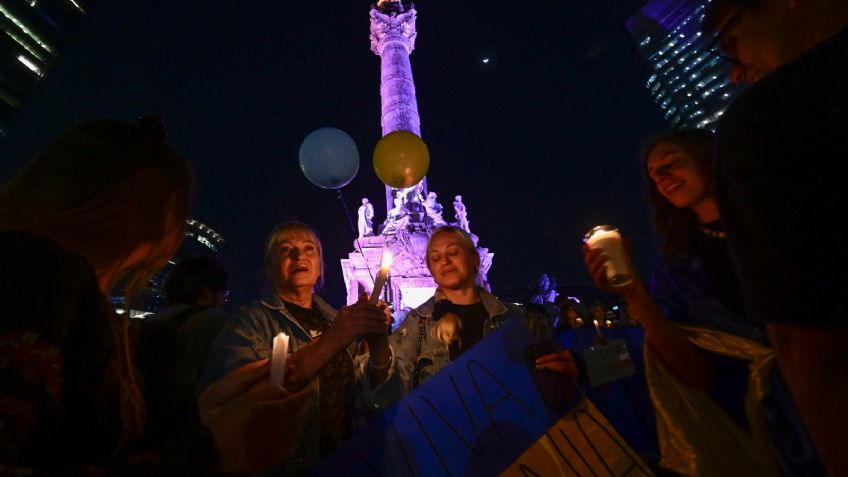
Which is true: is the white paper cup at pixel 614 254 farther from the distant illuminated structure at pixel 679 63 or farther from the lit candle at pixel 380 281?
the distant illuminated structure at pixel 679 63

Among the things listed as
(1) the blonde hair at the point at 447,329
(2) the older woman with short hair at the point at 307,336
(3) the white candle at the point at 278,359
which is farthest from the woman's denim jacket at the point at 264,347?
(3) the white candle at the point at 278,359

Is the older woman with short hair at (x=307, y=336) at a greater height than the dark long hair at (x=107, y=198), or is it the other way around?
the dark long hair at (x=107, y=198)

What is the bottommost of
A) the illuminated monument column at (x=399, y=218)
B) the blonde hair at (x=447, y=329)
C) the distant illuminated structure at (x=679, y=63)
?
the blonde hair at (x=447, y=329)

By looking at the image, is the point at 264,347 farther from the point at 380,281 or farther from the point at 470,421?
the point at 470,421

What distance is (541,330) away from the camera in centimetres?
231

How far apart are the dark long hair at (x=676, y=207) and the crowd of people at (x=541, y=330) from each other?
13cm

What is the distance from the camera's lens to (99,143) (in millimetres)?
1140

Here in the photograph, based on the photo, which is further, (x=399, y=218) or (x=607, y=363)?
(x=399, y=218)

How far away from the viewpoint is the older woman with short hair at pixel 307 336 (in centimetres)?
193

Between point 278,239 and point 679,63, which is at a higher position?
point 679,63

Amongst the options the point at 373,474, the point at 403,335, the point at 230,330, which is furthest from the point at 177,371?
the point at 403,335

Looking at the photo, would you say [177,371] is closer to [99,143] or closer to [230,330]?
[230,330]

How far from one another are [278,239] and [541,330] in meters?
2.10

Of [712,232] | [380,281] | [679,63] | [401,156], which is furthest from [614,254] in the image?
[679,63]
